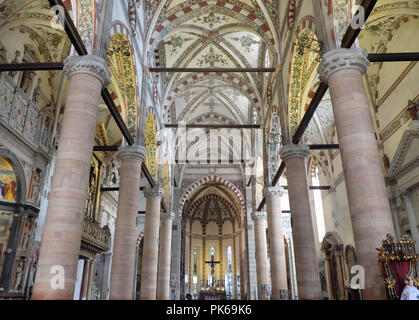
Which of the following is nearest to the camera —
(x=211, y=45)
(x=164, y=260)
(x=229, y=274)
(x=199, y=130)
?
(x=211, y=45)

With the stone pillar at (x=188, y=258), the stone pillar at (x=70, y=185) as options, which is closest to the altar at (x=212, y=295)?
the stone pillar at (x=188, y=258)

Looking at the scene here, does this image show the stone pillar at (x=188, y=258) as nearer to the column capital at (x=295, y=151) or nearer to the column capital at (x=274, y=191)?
the column capital at (x=274, y=191)

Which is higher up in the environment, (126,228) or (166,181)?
(166,181)

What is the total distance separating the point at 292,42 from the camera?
11.1 meters

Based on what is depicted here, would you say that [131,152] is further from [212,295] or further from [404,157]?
[212,295]

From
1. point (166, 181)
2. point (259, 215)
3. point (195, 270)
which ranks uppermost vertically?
point (166, 181)

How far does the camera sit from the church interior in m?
6.11

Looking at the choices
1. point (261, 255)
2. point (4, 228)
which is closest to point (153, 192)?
point (4, 228)

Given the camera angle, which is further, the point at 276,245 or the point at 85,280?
the point at 85,280

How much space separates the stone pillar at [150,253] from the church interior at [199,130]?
6 centimetres

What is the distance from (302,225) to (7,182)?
32.9 feet

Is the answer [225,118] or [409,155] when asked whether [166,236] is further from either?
[409,155]

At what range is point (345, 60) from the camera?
6742 mm

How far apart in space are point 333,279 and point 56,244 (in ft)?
49.8
